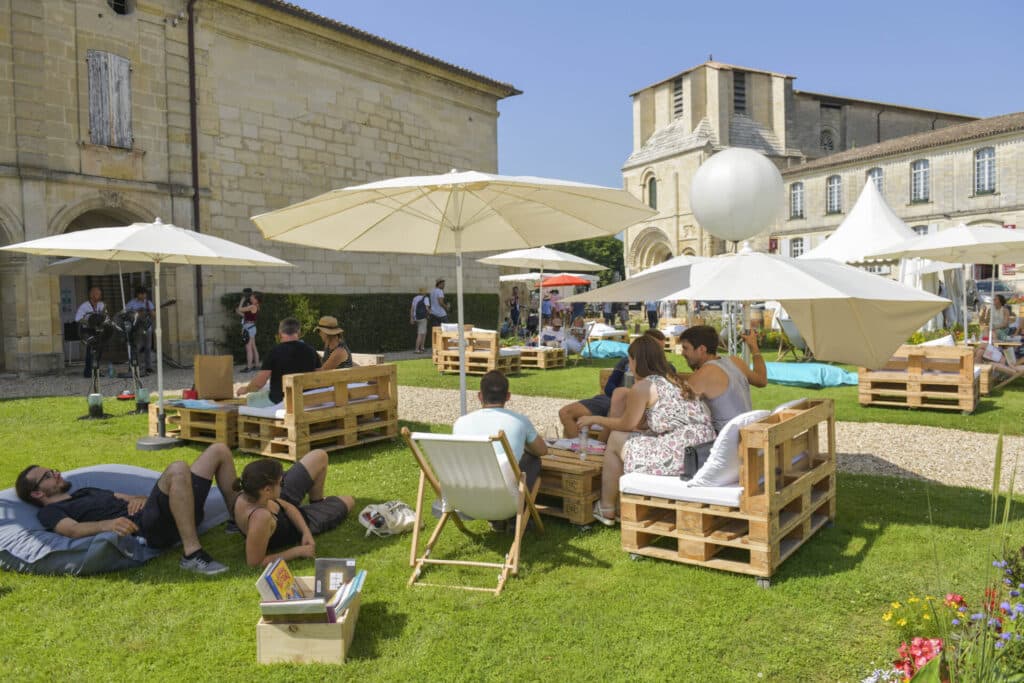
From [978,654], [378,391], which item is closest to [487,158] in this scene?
[378,391]

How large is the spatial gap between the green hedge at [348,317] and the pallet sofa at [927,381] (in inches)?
467

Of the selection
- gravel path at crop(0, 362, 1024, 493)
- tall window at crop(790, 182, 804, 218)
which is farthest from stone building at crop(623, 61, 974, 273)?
gravel path at crop(0, 362, 1024, 493)

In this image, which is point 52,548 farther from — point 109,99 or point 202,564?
point 109,99

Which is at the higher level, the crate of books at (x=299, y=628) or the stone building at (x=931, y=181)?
the stone building at (x=931, y=181)

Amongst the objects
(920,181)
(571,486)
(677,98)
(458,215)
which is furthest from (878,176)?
(571,486)

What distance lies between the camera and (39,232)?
13406 mm

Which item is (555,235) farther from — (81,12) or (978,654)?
(81,12)

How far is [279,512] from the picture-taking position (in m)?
4.45

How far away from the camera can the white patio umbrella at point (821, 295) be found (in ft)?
14.7

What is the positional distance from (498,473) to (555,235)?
Result: 9.83 ft

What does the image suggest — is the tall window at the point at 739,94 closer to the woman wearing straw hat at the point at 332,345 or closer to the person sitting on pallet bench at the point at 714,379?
the woman wearing straw hat at the point at 332,345

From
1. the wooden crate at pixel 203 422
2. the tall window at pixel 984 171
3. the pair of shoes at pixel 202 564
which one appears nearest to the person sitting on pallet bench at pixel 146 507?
the pair of shoes at pixel 202 564

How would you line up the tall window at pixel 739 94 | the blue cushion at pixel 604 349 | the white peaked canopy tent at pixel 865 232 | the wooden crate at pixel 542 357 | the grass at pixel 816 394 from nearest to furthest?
the grass at pixel 816 394 → the wooden crate at pixel 542 357 → the white peaked canopy tent at pixel 865 232 → the blue cushion at pixel 604 349 → the tall window at pixel 739 94

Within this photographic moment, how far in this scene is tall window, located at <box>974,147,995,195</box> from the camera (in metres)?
34.4
